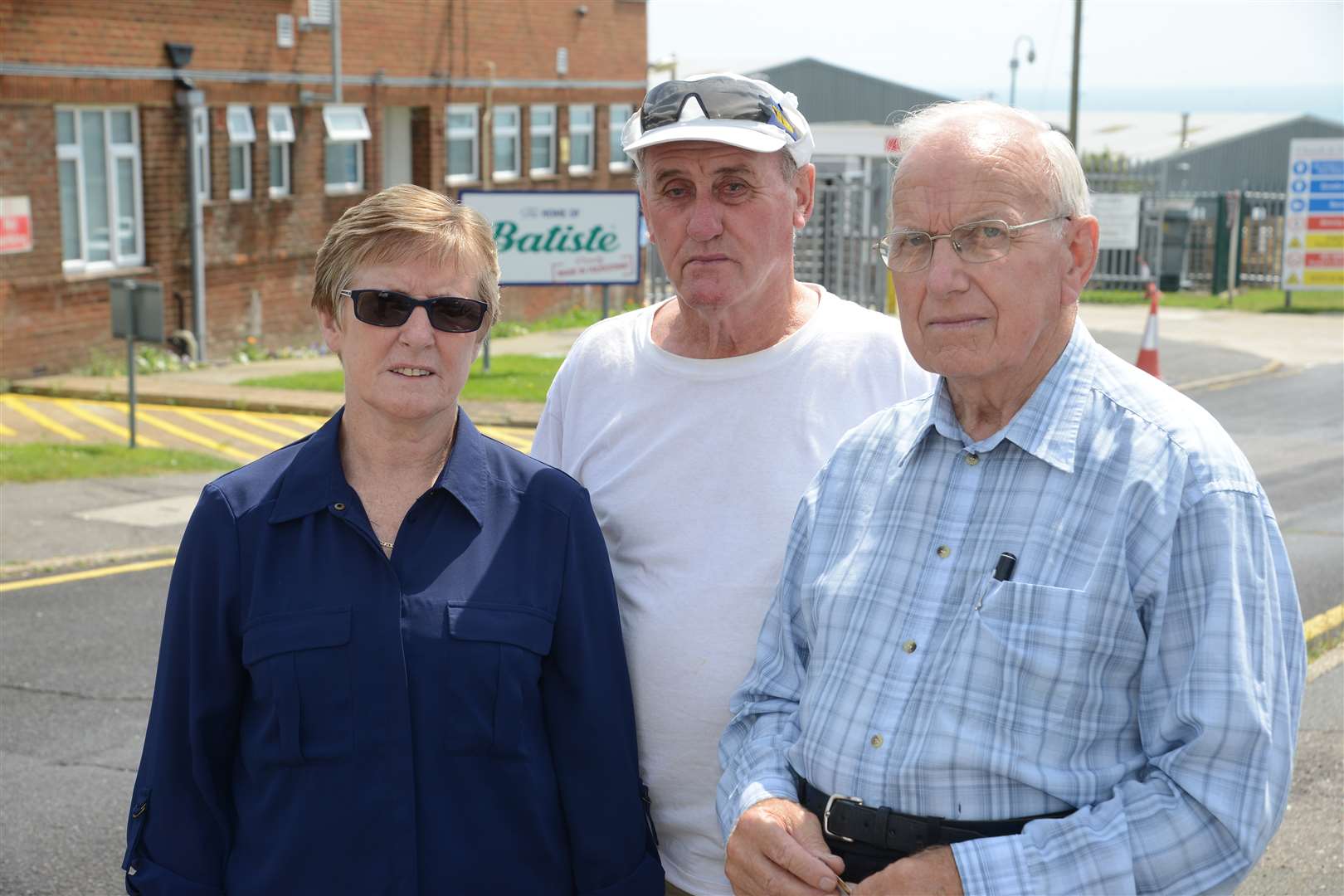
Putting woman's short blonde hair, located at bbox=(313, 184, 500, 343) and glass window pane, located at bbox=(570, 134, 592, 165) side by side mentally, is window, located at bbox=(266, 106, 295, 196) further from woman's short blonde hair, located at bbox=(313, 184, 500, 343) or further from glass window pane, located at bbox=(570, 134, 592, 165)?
woman's short blonde hair, located at bbox=(313, 184, 500, 343)

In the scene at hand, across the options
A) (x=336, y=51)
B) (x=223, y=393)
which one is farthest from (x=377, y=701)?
(x=336, y=51)

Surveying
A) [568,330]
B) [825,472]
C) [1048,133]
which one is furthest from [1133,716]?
[568,330]

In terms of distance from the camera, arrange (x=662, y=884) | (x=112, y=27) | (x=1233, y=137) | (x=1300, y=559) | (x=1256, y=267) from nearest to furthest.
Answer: (x=662, y=884)
(x=1300, y=559)
(x=112, y=27)
(x=1256, y=267)
(x=1233, y=137)

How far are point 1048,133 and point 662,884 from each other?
1.50 m

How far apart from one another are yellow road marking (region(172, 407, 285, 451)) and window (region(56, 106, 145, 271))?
3359 millimetres

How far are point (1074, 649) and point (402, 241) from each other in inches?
52.7

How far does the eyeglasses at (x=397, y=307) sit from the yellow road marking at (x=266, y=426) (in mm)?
11248

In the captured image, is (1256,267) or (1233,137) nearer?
(1256,267)

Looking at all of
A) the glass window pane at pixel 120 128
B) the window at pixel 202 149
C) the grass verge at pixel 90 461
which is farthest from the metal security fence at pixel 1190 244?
the grass verge at pixel 90 461

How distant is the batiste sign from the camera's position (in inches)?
684

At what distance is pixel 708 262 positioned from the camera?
2947 millimetres

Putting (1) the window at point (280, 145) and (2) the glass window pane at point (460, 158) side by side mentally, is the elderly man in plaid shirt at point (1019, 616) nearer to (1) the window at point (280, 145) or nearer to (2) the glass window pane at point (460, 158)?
(1) the window at point (280, 145)

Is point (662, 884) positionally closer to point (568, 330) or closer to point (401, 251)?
point (401, 251)

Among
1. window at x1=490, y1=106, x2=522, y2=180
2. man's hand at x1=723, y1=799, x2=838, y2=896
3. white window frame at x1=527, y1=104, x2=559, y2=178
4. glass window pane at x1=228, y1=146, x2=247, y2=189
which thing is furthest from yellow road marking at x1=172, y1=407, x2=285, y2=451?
white window frame at x1=527, y1=104, x2=559, y2=178
